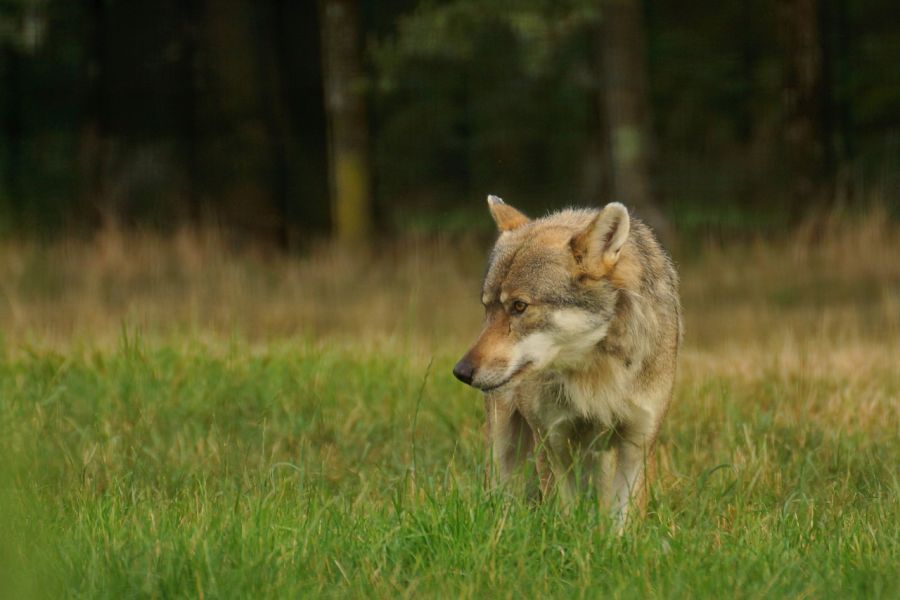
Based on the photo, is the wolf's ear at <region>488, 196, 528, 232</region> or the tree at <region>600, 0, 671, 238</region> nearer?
the wolf's ear at <region>488, 196, 528, 232</region>

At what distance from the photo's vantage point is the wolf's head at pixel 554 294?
16.7 ft

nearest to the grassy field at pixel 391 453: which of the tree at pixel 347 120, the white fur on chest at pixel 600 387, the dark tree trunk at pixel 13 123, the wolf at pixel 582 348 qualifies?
the wolf at pixel 582 348

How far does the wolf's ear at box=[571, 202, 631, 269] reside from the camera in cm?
529

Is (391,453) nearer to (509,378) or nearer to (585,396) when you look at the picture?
(585,396)

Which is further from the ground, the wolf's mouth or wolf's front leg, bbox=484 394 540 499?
the wolf's mouth

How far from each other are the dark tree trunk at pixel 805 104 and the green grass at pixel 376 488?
7.46 m

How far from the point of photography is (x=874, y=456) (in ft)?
20.2

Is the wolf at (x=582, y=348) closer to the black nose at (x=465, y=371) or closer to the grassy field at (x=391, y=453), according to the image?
the black nose at (x=465, y=371)

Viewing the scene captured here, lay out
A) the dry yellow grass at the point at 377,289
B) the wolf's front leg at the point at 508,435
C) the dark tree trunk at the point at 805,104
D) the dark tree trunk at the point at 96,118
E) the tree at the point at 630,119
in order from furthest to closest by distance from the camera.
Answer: the dark tree trunk at the point at 96,118, the dark tree trunk at the point at 805,104, the tree at the point at 630,119, the dry yellow grass at the point at 377,289, the wolf's front leg at the point at 508,435

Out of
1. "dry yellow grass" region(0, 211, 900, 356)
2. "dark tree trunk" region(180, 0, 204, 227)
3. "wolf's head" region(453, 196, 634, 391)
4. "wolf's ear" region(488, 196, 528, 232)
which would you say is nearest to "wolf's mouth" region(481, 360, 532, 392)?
"wolf's head" region(453, 196, 634, 391)

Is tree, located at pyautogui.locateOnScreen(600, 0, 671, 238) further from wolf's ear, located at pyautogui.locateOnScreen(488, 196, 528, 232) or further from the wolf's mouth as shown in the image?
the wolf's mouth

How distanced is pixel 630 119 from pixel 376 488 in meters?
10.1

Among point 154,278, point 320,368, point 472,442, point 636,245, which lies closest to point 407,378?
point 320,368

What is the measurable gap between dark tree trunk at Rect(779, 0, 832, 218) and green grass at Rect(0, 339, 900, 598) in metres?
7.46
